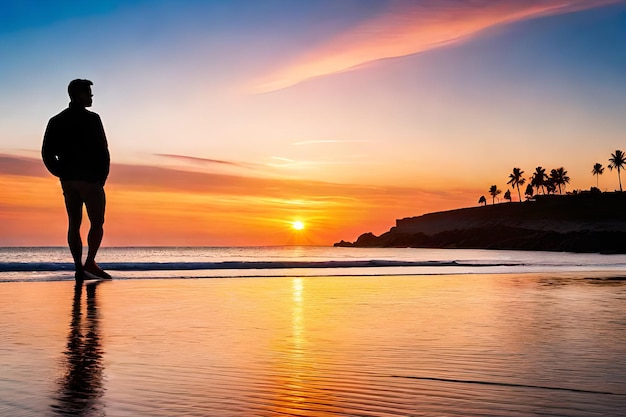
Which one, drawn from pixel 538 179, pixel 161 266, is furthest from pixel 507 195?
pixel 161 266

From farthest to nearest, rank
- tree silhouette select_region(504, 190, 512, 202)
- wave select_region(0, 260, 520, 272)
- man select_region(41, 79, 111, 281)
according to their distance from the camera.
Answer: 1. tree silhouette select_region(504, 190, 512, 202)
2. wave select_region(0, 260, 520, 272)
3. man select_region(41, 79, 111, 281)

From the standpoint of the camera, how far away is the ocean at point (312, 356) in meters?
3.32

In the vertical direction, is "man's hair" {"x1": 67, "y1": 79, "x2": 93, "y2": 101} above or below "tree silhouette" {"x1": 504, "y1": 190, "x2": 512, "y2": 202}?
below

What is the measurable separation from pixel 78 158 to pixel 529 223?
459 ft

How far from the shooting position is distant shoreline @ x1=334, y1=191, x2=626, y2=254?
392 feet

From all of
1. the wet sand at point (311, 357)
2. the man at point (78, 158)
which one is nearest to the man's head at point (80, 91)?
the man at point (78, 158)

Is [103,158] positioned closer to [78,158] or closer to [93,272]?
[78,158]

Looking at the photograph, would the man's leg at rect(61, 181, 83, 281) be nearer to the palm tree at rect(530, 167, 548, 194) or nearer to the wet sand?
the wet sand

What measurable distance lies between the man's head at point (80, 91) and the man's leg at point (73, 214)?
5.56ft

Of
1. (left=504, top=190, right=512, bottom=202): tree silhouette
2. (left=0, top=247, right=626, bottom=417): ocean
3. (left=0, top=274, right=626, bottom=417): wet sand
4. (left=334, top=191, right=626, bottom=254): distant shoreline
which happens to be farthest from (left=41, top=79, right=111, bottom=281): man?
(left=504, top=190, right=512, bottom=202): tree silhouette

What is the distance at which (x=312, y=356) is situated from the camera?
4.82 m

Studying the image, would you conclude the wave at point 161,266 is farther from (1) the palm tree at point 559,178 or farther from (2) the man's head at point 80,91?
(1) the palm tree at point 559,178

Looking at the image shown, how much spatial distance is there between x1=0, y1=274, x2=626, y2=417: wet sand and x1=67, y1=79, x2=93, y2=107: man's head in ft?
17.4

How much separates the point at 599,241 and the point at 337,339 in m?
92.0
